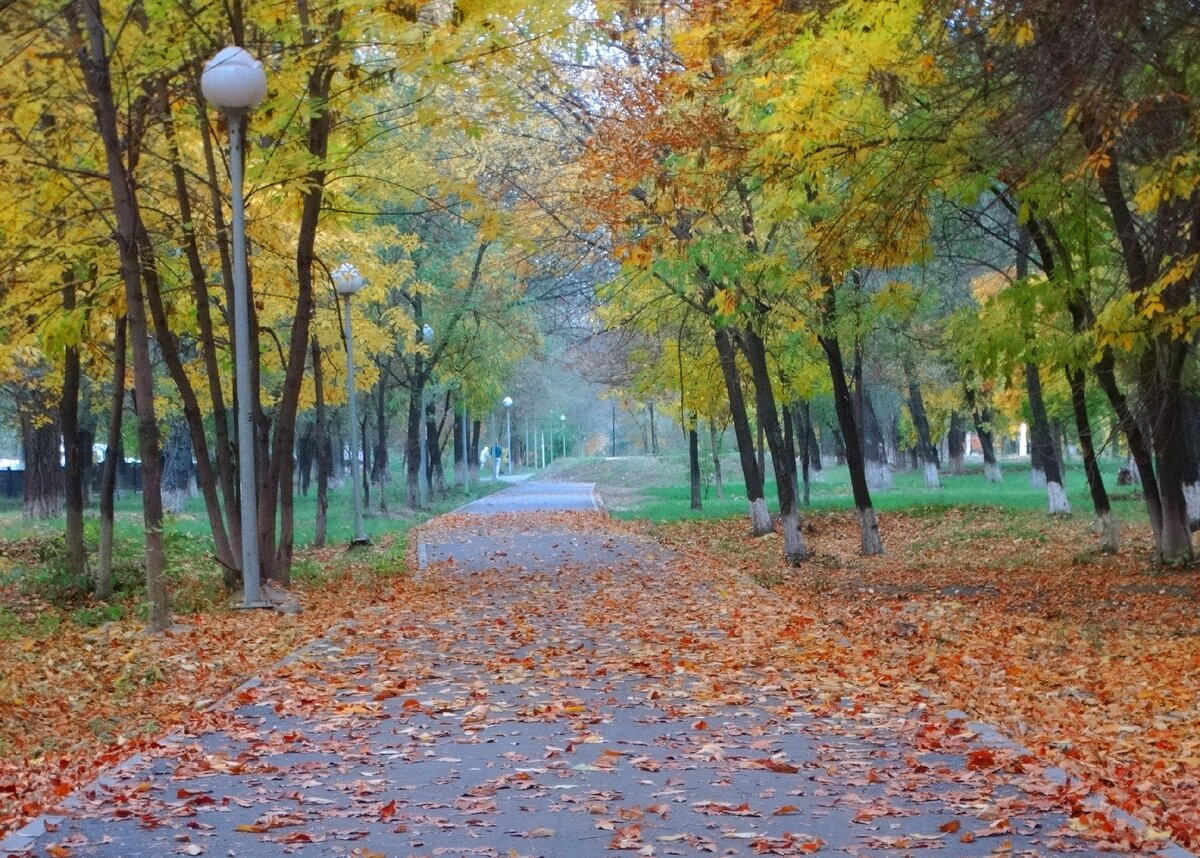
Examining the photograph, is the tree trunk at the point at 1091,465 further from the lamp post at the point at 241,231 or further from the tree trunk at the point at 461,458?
the tree trunk at the point at 461,458

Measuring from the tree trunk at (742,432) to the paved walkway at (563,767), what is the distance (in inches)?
560

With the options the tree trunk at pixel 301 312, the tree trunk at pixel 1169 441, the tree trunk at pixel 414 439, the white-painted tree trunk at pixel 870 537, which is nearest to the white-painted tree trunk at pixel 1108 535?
the tree trunk at pixel 1169 441

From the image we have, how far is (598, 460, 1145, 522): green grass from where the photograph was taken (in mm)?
34531

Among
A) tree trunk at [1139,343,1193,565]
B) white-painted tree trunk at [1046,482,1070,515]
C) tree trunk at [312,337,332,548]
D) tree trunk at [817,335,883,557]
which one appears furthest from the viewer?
white-painted tree trunk at [1046,482,1070,515]

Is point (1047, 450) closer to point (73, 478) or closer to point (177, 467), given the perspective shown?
point (73, 478)

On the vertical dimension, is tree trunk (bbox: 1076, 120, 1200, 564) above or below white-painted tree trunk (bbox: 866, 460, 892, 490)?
above

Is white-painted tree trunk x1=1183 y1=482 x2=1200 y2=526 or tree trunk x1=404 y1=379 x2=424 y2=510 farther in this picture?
tree trunk x1=404 y1=379 x2=424 y2=510

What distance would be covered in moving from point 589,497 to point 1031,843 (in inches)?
1749

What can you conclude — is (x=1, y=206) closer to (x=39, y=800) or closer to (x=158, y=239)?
(x=158, y=239)

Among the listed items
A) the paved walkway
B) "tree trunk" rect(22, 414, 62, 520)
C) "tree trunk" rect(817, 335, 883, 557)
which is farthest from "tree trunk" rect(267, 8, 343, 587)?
"tree trunk" rect(22, 414, 62, 520)

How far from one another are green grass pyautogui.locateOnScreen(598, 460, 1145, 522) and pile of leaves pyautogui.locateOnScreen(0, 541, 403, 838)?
2147 centimetres

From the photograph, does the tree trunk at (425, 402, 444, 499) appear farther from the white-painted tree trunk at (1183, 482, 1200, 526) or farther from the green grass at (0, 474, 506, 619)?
the white-painted tree trunk at (1183, 482, 1200, 526)

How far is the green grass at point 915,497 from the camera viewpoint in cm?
3453

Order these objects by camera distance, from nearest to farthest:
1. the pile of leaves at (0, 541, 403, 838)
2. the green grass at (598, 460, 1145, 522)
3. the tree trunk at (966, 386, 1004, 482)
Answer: the pile of leaves at (0, 541, 403, 838)
the green grass at (598, 460, 1145, 522)
the tree trunk at (966, 386, 1004, 482)
